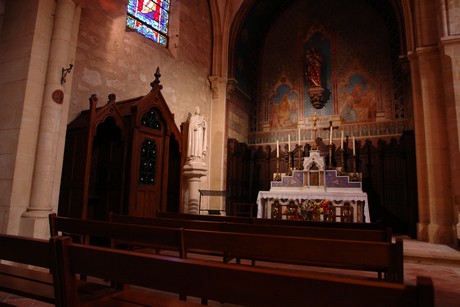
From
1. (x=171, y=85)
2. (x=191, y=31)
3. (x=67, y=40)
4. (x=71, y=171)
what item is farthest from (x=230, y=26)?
(x=71, y=171)

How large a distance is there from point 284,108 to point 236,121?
2036 millimetres

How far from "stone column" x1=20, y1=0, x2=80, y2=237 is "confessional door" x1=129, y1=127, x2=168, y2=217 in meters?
1.34

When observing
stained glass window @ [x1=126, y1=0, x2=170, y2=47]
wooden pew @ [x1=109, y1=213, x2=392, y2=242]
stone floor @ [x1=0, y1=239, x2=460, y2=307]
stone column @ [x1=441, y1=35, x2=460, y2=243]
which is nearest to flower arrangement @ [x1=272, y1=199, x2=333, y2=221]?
stone floor @ [x1=0, y1=239, x2=460, y2=307]

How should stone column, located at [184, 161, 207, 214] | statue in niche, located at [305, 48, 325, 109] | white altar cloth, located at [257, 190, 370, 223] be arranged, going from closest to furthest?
white altar cloth, located at [257, 190, 370, 223] → stone column, located at [184, 161, 207, 214] → statue in niche, located at [305, 48, 325, 109]

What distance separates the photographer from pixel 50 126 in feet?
16.1

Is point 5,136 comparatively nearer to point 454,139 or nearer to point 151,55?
point 151,55

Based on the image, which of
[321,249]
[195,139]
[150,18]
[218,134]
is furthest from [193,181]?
[321,249]

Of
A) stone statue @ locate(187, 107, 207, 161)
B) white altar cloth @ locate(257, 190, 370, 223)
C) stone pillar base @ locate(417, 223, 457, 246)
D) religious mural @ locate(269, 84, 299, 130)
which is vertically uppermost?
religious mural @ locate(269, 84, 299, 130)

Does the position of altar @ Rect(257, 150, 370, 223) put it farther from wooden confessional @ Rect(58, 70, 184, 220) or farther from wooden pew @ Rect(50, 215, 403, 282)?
wooden pew @ Rect(50, 215, 403, 282)

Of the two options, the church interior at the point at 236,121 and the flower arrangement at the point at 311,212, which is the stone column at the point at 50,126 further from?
the flower arrangement at the point at 311,212

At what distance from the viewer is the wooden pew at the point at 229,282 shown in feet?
3.26

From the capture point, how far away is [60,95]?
5090 millimetres

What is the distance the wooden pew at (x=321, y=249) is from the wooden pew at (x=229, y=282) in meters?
0.88

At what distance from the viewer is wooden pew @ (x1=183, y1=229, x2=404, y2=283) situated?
1840mm
